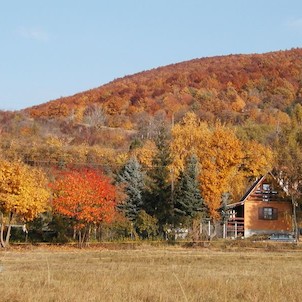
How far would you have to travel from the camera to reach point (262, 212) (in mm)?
Answer: 59500

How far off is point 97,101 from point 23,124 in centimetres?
4016

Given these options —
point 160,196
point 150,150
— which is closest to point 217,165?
point 160,196

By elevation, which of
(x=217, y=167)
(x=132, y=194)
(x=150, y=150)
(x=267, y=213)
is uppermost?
(x=150, y=150)

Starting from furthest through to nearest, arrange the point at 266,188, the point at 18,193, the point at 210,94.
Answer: the point at 210,94
the point at 266,188
the point at 18,193

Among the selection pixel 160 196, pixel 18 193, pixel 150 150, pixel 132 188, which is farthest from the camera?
pixel 150 150

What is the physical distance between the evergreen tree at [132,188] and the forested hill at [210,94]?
59.6 meters

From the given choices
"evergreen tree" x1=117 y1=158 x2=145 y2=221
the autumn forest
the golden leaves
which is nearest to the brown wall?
the autumn forest

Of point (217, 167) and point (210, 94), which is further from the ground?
point (210, 94)

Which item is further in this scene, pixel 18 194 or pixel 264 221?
A: pixel 264 221

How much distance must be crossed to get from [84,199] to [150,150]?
30.1m

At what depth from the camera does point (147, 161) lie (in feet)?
229

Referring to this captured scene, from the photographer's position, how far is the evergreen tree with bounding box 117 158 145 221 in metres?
52.4

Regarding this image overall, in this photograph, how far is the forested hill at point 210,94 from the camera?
125250mm

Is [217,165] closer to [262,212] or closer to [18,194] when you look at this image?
[262,212]
